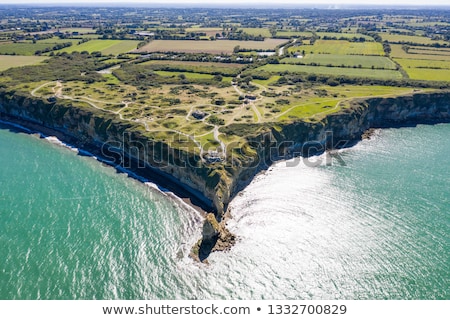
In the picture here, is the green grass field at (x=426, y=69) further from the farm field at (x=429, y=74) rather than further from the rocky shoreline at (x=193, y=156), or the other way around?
the rocky shoreline at (x=193, y=156)

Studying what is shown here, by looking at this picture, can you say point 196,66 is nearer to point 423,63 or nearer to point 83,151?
point 83,151

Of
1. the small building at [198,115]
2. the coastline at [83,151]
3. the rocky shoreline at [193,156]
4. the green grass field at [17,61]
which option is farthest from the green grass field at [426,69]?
the green grass field at [17,61]

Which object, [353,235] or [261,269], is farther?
[353,235]

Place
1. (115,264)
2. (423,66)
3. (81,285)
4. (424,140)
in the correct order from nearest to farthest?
(81,285) < (115,264) < (424,140) < (423,66)

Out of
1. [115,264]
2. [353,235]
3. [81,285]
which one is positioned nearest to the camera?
[81,285]

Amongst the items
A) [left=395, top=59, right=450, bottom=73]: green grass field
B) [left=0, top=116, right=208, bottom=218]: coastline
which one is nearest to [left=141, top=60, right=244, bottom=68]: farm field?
[left=0, top=116, right=208, bottom=218]: coastline
